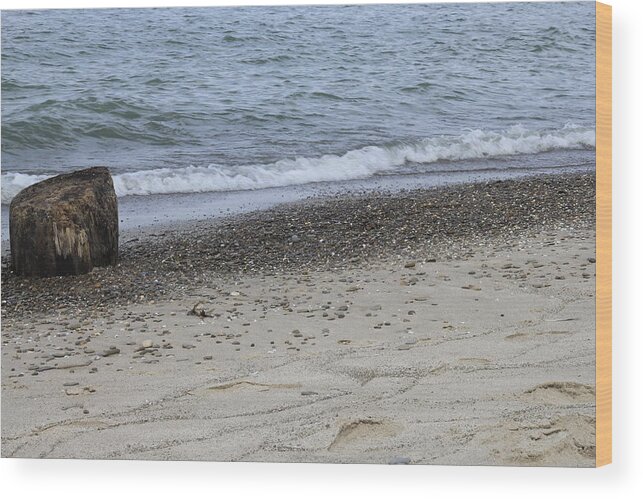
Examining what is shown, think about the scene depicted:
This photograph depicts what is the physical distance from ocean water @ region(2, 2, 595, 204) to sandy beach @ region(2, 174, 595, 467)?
0.97ft

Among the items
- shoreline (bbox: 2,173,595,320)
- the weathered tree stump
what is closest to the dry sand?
shoreline (bbox: 2,173,595,320)

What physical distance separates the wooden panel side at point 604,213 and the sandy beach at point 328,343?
2.1 inches

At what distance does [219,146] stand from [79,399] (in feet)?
4.43

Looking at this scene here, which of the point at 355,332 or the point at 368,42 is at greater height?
the point at 368,42

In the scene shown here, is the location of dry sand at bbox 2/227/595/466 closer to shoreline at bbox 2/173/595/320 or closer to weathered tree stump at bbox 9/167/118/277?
shoreline at bbox 2/173/595/320

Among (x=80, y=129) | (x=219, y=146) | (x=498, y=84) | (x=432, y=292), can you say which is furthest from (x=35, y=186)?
(x=498, y=84)

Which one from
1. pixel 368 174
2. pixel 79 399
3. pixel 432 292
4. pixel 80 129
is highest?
pixel 80 129

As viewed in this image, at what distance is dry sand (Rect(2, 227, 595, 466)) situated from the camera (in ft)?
13.8

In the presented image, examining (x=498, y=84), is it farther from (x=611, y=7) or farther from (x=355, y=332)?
(x=355, y=332)

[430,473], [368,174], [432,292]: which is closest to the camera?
[430,473]

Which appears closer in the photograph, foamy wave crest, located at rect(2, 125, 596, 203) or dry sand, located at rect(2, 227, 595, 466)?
dry sand, located at rect(2, 227, 595, 466)

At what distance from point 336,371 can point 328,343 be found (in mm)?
147

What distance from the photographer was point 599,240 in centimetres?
425

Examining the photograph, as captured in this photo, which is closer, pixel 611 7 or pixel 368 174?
pixel 611 7
